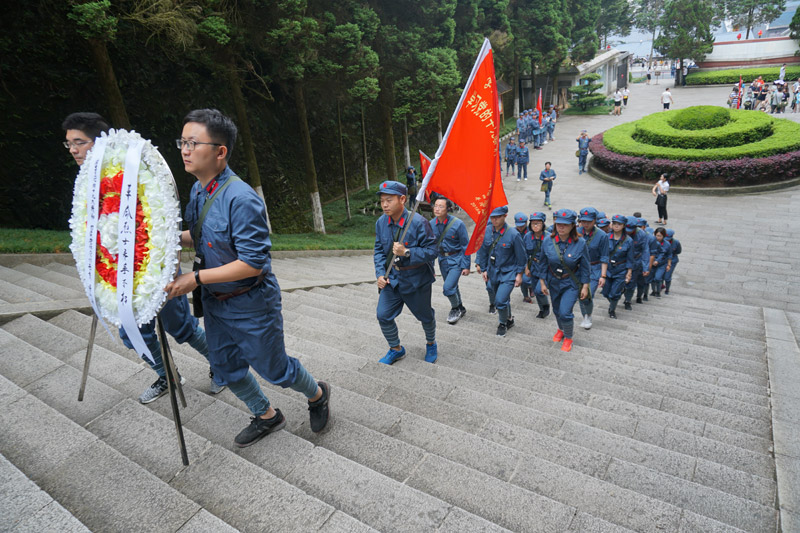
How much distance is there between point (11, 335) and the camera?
14.3 ft

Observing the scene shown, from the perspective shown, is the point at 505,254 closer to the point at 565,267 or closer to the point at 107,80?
the point at 565,267

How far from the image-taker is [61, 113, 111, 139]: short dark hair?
355cm

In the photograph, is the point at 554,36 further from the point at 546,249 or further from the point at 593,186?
the point at 546,249

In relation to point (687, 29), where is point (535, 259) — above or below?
below

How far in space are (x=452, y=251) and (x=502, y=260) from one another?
2.88 ft

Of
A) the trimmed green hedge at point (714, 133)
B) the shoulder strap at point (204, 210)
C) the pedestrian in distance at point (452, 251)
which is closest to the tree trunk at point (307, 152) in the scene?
the pedestrian in distance at point (452, 251)

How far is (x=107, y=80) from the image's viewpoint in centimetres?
939

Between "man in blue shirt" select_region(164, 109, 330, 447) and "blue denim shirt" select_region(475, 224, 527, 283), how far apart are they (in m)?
3.83

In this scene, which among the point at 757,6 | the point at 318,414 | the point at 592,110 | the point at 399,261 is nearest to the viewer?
the point at 318,414

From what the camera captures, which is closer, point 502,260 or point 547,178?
point 502,260

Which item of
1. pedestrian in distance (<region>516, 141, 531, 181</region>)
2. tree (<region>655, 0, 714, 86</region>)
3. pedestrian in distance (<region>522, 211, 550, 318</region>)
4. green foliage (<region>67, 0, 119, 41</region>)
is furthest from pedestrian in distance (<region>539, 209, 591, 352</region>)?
tree (<region>655, 0, 714, 86</region>)

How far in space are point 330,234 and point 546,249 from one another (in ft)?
34.2

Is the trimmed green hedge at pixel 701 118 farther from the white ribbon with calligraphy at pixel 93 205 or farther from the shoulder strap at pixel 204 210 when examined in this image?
the white ribbon with calligraphy at pixel 93 205

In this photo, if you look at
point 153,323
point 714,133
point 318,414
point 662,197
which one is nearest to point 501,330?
point 318,414
